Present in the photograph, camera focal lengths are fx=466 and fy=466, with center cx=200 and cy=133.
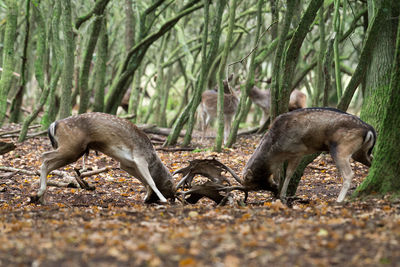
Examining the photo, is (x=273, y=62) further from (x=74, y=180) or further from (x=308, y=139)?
(x=74, y=180)

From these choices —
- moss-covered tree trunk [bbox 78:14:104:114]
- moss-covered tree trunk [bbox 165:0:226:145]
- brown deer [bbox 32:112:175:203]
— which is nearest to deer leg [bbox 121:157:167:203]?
brown deer [bbox 32:112:175:203]

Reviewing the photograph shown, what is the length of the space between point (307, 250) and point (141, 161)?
160 inches

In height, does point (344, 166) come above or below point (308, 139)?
below

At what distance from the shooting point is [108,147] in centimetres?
712

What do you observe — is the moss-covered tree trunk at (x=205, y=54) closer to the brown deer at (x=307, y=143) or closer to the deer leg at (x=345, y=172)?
the brown deer at (x=307, y=143)

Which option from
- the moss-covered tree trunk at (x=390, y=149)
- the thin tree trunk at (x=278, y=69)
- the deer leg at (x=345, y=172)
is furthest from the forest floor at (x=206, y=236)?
the thin tree trunk at (x=278, y=69)

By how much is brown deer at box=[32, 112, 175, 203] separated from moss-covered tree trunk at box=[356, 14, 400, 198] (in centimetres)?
299

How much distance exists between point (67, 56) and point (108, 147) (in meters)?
5.18

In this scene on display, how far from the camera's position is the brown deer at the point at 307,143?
6398 millimetres

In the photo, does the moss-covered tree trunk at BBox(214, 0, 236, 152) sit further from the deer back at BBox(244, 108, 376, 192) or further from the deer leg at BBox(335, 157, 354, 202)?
the deer leg at BBox(335, 157, 354, 202)

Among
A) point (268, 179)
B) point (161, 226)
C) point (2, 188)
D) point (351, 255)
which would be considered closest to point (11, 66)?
point (2, 188)

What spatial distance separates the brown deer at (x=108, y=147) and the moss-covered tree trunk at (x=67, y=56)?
4.82 metres

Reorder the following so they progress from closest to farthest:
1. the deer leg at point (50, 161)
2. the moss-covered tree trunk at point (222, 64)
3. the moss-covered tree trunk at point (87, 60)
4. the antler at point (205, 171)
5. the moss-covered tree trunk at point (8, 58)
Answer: the deer leg at point (50, 161)
the antler at point (205, 171)
the moss-covered tree trunk at point (8, 58)
the moss-covered tree trunk at point (222, 64)
the moss-covered tree trunk at point (87, 60)

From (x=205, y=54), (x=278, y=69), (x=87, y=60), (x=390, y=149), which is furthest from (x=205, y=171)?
(x=87, y=60)
